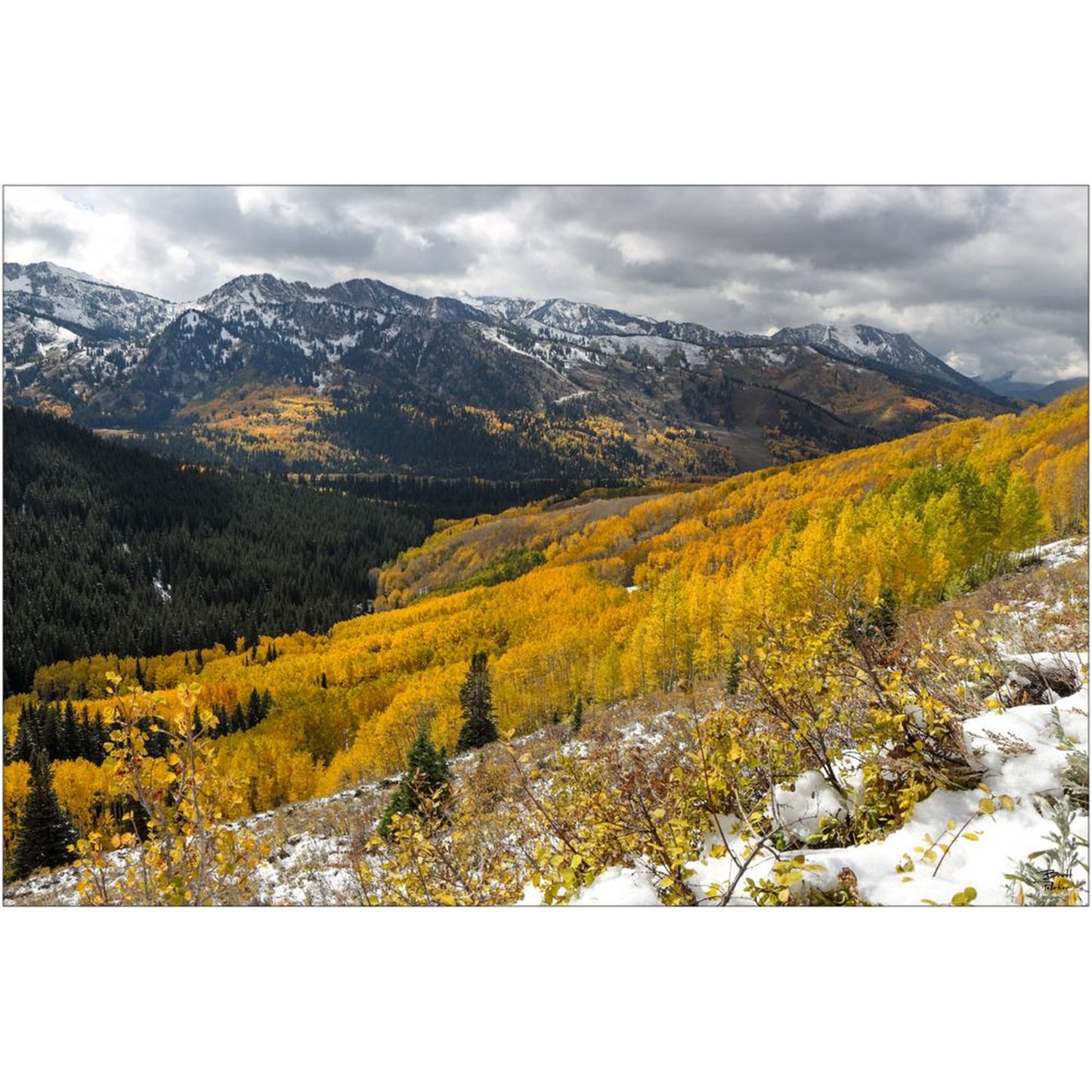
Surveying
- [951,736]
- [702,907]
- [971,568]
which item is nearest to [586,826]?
[702,907]

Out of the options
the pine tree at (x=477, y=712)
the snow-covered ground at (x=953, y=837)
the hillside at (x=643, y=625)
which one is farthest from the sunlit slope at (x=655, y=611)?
the snow-covered ground at (x=953, y=837)

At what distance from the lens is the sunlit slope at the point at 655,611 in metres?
9.83

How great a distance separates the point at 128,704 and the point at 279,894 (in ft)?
10.5

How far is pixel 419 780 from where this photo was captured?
679 centimetres

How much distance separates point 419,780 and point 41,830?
6.34 meters

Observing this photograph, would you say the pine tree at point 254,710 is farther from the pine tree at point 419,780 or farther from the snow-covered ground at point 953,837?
the snow-covered ground at point 953,837

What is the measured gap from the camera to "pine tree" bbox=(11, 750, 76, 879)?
737 centimetres

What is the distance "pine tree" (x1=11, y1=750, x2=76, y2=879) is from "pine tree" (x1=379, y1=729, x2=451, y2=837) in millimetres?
3822

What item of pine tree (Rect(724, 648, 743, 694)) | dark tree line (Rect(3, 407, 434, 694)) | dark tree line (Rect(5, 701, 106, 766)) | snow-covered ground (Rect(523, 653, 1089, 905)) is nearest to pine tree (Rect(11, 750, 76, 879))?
dark tree line (Rect(5, 701, 106, 766))

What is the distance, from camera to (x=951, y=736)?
15.6 feet

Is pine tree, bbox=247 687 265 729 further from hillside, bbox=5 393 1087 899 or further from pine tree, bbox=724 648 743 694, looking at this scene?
pine tree, bbox=724 648 743 694

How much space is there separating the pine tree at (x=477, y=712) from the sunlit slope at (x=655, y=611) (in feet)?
2.28

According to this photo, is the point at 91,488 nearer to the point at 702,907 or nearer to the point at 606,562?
the point at 606,562
